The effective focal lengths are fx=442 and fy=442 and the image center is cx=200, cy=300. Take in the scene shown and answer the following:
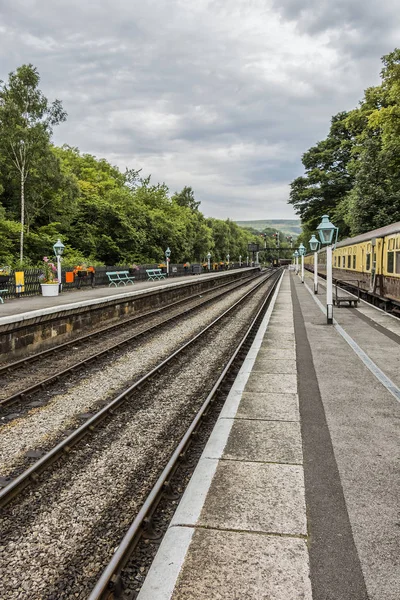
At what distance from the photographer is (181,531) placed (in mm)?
3164

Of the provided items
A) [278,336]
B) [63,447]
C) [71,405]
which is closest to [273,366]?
[278,336]

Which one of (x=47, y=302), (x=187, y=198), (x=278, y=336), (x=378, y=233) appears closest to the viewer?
(x=278, y=336)

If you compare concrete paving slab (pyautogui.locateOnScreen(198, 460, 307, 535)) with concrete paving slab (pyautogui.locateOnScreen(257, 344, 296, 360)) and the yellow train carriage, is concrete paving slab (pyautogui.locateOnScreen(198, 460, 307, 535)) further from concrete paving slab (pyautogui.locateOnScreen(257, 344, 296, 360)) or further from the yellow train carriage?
the yellow train carriage

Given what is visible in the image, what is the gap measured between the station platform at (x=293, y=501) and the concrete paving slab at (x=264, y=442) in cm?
1

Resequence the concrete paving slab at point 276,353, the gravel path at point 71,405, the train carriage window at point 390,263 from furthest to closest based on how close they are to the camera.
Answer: the train carriage window at point 390,263
the concrete paving slab at point 276,353
the gravel path at point 71,405

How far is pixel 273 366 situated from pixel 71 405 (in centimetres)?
364

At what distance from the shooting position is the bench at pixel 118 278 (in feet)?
97.1

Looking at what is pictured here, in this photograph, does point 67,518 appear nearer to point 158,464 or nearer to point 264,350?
point 158,464

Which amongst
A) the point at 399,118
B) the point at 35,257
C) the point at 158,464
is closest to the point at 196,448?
the point at 158,464

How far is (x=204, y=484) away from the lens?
12.6 ft

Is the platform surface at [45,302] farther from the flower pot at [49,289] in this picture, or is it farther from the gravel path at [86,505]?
the gravel path at [86,505]

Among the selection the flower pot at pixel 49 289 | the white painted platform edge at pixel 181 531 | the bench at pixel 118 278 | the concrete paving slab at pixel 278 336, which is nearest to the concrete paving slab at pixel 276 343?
the concrete paving slab at pixel 278 336

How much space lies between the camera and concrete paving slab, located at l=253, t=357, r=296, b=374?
7.90 m

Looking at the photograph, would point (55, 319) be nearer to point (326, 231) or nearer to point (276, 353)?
point (276, 353)
